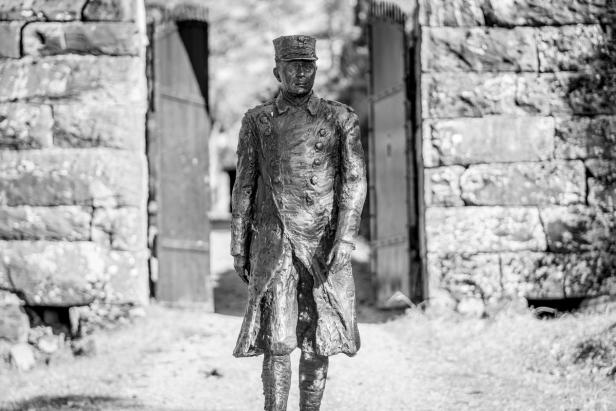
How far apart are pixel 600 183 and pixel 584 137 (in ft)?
1.36

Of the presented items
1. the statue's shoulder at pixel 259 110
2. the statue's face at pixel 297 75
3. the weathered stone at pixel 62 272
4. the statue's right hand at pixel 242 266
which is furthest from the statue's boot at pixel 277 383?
the weathered stone at pixel 62 272

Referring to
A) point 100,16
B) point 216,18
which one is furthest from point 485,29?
point 216,18

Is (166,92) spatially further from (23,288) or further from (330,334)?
(330,334)

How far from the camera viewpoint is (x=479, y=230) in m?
8.23

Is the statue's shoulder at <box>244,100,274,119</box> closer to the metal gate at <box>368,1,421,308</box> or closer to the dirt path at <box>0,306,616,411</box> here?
the dirt path at <box>0,306,616,411</box>

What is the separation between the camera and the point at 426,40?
8.34 m

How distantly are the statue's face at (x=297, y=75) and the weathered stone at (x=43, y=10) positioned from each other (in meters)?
4.07

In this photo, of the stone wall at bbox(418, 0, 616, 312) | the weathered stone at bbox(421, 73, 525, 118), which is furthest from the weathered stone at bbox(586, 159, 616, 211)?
the weathered stone at bbox(421, 73, 525, 118)

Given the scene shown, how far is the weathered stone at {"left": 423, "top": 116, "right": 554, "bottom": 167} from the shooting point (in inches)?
325

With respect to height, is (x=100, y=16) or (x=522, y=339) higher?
(x=100, y=16)

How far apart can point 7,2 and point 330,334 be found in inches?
203

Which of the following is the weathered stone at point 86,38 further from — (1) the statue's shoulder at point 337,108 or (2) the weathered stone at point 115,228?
(1) the statue's shoulder at point 337,108

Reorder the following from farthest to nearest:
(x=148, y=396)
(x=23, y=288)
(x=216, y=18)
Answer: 1. (x=216, y=18)
2. (x=23, y=288)
3. (x=148, y=396)

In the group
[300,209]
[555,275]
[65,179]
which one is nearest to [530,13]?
[555,275]
